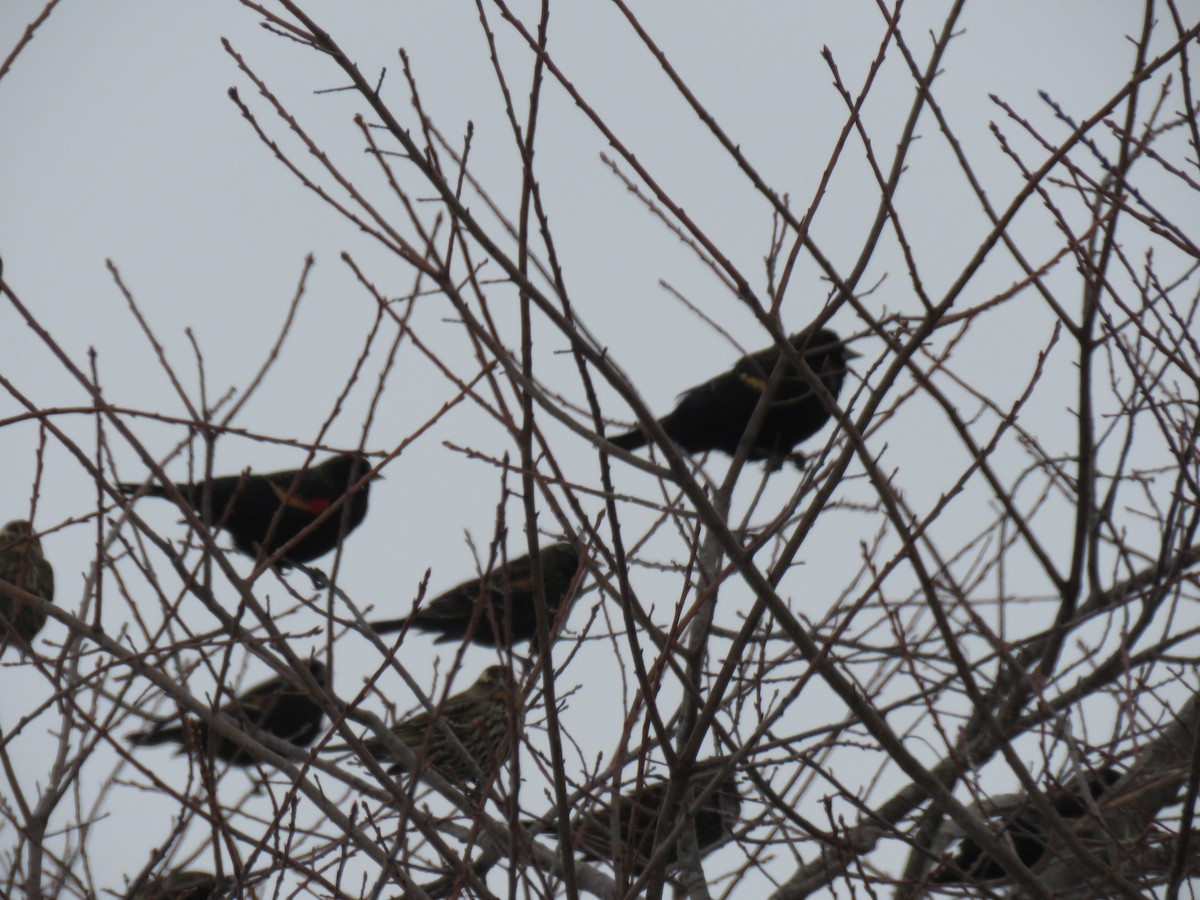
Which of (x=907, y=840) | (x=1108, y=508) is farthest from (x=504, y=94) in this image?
(x=1108, y=508)

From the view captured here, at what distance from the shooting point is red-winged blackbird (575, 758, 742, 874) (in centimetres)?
257

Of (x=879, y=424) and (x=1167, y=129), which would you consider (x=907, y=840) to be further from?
(x=1167, y=129)

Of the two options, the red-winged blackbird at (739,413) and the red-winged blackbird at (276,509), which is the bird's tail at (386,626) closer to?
the red-winged blackbird at (276,509)

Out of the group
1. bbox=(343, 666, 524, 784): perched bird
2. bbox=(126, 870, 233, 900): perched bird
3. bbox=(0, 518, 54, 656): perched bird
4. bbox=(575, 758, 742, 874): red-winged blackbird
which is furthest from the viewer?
bbox=(0, 518, 54, 656): perched bird

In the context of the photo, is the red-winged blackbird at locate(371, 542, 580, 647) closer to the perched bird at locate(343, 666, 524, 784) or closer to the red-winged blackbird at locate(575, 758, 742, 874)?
the perched bird at locate(343, 666, 524, 784)

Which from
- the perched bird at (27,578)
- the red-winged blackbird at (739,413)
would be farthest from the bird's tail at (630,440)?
the perched bird at (27,578)

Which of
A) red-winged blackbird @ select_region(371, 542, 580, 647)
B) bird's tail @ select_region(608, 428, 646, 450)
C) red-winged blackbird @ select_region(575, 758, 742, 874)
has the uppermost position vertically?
bird's tail @ select_region(608, 428, 646, 450)

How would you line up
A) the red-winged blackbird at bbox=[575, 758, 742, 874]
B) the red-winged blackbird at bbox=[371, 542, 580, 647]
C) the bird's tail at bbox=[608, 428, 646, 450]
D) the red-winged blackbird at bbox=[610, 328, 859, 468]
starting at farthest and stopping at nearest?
the bird's tail at bbox=[608, 428, 646, 450], the red-winged blackbird at bbox=[371, 542, 580, 647], the red-winged blackbird at bbox=[610, 328, 859, 468], the red-winged blackbird at bbox=[575, 758, 742, 874]

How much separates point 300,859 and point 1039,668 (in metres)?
2.02

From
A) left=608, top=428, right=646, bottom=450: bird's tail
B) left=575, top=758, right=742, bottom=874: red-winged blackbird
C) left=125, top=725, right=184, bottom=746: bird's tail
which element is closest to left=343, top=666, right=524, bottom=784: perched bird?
left=575, top=758, right=742, bottom=874: red-winged blackbird

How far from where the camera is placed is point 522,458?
2271mm

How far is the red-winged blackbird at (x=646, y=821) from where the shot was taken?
8.45 ft

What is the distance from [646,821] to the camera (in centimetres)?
556

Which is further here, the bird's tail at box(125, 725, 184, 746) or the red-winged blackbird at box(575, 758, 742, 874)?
the bird's tail at box(125, 725, 184, 746)
